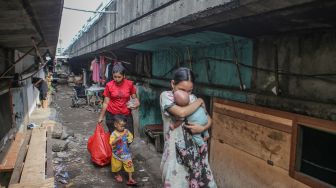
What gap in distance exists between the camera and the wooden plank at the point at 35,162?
3562mm

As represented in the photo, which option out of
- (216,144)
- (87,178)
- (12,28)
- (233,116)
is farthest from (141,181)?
(12,28)

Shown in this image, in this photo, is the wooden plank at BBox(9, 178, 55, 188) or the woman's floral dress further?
the woman's floral dress

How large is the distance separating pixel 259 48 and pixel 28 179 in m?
3.62

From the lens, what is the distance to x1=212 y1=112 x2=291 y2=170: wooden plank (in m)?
4.25

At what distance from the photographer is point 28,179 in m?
3.49

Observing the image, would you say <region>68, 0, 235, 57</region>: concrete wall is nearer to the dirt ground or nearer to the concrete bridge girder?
the concrete bridge girder

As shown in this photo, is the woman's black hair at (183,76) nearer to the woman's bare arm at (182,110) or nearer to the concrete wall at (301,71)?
the woman's bare arm at (182,110)

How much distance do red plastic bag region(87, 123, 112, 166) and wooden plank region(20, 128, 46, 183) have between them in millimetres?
1167

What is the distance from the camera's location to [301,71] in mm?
4004

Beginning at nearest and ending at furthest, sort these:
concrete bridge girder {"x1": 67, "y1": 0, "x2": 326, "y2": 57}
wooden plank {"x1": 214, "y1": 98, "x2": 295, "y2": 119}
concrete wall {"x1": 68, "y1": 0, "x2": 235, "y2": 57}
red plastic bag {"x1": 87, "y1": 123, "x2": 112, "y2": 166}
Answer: concrete bridge girder {"x1": 67, "y1": 0, "x2": 326, "y2": 57}
wooden plank {"x1": 214, "y1": 98, "x2": 295, "y2": 119}
concrete wall {"x1": 68, "y1": 0, "x2": 235, "y2": 57}
red plastic bag {"x1": 87, "y1": 123, "x2": 112, "y2": 166}

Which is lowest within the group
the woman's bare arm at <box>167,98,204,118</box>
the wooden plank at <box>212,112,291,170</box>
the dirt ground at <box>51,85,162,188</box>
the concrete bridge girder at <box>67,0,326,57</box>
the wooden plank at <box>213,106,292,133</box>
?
the dirt ground at <box>51,85,162,188</box>

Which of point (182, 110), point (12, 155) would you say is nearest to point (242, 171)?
point (182, 110)

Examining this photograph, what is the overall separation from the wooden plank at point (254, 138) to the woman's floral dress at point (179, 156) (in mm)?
1219

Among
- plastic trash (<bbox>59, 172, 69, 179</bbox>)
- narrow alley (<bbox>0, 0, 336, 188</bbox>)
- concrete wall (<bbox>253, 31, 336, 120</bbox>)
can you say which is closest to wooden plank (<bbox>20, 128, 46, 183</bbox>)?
narrow alley (<bbox>0, 0, 336, 188</bbox>)
